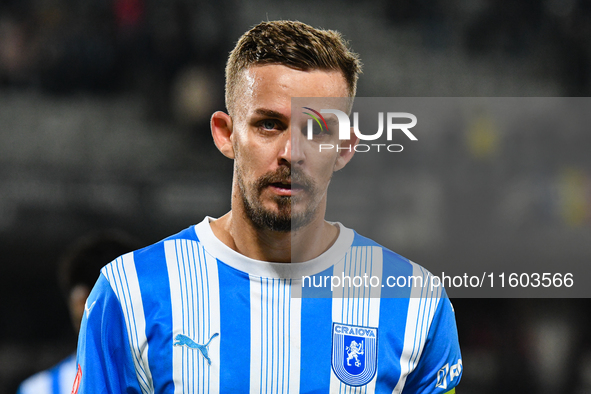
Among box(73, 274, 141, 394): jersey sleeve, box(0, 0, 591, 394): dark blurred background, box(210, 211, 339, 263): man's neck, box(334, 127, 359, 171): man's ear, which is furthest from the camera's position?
box(0, 0, 591, 394): dark blurred background

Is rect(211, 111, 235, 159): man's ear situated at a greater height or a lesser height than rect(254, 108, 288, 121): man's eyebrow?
lesser

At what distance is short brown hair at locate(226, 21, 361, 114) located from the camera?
1558 millimetres

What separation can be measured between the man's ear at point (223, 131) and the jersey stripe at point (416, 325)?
76 centimetres

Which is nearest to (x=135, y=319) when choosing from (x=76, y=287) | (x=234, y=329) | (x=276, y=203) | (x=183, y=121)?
(x=234, y=329)

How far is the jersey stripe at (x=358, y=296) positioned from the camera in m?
1.57

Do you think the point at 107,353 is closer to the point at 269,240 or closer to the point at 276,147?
the point at 269,240

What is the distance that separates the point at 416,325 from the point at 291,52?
3.05 ft

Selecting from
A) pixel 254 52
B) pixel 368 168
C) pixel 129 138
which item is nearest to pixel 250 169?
pixel 254 52

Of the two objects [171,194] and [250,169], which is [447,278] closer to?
[250,169]

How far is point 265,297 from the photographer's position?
160 cm

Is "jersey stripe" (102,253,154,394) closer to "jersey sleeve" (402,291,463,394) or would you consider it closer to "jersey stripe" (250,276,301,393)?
"jersey stripe" (250,276,301,393)

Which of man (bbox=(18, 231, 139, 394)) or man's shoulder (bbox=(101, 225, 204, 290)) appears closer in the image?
man's shoulder (bbox=(101, 225, 204, 290))

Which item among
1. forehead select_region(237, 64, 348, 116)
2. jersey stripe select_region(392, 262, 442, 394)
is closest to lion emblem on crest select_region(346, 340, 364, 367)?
jersey stripe select_region(392, 262, 442, 394)

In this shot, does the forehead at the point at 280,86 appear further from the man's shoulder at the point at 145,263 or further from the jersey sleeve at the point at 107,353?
the jersey sleeve at the point at 107,353
